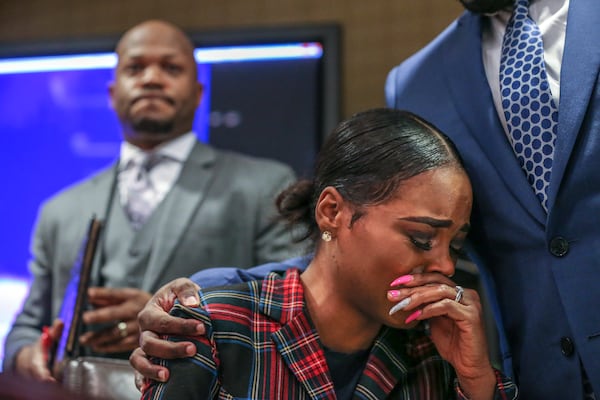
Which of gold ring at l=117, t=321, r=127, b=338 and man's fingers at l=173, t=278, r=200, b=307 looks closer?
man's fingers at l=173, t=278, r=200, b=307

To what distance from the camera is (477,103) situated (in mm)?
1525

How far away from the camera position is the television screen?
3262 mm

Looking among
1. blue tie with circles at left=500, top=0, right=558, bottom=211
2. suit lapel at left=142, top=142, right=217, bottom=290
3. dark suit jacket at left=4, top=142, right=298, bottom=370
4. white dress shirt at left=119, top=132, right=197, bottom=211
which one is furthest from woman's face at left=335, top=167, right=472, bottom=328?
white dress shirt at left=119, top=132, right=197, bottom=211

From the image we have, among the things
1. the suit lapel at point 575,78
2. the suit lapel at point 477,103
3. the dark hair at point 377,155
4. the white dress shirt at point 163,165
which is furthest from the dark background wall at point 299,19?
the suit lapel at point 575,78

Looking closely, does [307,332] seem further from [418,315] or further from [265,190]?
[265,190]

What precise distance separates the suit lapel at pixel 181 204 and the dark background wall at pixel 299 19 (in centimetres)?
97

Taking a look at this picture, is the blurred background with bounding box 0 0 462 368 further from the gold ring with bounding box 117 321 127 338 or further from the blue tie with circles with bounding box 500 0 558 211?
the blue tie with circles with bounding box 500 0 558 211

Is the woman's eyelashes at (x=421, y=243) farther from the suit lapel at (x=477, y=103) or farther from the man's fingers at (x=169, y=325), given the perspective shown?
the man's fingers at (x=169, y=325)

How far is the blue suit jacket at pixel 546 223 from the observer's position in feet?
4.41

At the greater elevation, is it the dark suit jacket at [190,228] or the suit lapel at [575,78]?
the suit lapel at [575,78]

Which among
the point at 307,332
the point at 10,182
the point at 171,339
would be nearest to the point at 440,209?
the point at 307,332

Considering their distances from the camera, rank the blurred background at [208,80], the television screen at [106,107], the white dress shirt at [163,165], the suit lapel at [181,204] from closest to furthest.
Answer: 1. the suit lapel at [181,204]
2. the white dress shirt at [163,165]
3. the television screen at [106,107]
4. the blurred background at [208,80]

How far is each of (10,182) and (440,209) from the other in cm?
255

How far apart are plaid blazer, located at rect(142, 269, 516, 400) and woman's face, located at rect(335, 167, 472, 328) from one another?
9cm
